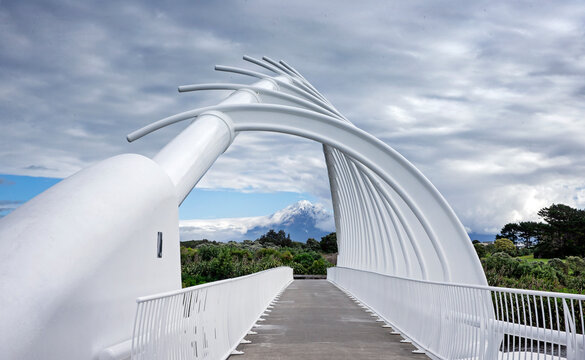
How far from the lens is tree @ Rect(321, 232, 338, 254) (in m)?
90.0

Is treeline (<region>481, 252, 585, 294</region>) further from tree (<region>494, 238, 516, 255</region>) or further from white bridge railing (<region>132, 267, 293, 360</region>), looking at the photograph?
tree (<region>494, 238, 516, 255</region>)

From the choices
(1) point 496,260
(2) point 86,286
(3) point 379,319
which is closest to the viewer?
(2) point 86,286

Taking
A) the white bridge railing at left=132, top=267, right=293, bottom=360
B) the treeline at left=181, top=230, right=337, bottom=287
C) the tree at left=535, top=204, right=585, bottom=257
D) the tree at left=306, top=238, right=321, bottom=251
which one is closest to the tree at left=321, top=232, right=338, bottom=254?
the treeline at left=181, top=230, right=337, bottom=287

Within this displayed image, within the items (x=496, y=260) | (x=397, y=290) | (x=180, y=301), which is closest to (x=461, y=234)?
(x=397, y=290)

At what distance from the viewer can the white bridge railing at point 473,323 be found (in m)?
6.73

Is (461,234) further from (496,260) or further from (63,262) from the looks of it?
(496,260)

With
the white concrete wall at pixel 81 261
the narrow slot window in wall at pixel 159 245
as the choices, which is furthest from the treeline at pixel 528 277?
the white concrete wall at pixel 81 261

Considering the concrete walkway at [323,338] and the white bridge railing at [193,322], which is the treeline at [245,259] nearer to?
the concrete walkway at [323,338]

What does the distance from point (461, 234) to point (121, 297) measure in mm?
10830

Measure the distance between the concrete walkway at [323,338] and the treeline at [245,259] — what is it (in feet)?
43.0

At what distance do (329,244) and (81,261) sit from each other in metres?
85.0

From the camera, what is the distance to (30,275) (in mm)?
6262

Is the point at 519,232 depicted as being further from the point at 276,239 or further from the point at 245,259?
the point at 245,259

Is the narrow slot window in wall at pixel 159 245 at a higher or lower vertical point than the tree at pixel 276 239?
lower
